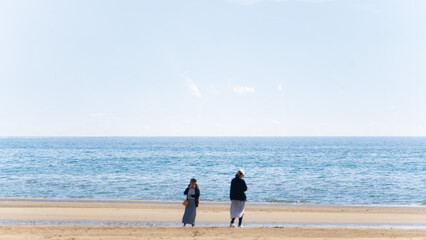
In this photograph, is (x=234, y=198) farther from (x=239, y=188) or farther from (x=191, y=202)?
(x=191, y=202)

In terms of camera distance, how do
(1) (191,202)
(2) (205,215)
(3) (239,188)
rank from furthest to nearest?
1. (2) (205,215)
2. (1) (191,202)
3. (3) (239,188)

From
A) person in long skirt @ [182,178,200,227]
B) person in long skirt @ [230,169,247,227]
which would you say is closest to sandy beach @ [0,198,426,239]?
person in long skirt @ [182,178,200,227]

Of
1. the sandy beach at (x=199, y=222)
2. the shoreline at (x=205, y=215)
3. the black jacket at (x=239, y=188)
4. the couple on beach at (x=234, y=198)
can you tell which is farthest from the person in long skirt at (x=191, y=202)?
the black jacket at (x=239, y=188)

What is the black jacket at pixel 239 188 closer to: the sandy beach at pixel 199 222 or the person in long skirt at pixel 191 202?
the sandy beach at pixel 199 222

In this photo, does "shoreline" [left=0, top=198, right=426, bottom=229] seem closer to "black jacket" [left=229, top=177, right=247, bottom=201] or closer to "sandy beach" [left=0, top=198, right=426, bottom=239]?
"sandy beach" [left=0, top=198, right=426, bottom=239]

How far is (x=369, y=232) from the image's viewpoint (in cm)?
1744

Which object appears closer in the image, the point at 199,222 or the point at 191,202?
the point at 191,202

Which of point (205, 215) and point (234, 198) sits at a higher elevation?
point (234, 198)

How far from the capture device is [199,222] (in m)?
20.4

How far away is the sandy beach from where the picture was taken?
16.4 metres

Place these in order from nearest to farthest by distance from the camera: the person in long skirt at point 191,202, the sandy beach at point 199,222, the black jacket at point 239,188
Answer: the sandy beach at point 199,222 → the black jacket at point 239,188 → the person in long skirt at point 191,202

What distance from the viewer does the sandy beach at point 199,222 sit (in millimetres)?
16422

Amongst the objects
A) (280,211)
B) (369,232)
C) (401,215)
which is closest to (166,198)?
(280,211)

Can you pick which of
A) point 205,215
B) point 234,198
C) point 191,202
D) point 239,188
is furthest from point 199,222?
point 239,188
